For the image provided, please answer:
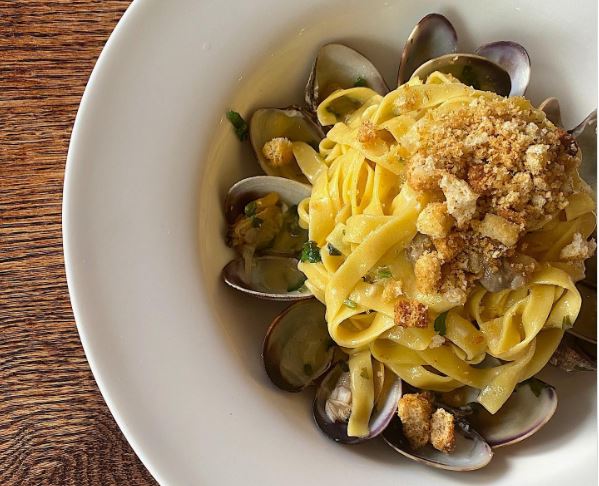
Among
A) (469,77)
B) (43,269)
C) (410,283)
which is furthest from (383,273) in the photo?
(43,269)

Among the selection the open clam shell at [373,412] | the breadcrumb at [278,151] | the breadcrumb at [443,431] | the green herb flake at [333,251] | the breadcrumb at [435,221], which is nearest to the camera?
the breadcrumb at [435,221]

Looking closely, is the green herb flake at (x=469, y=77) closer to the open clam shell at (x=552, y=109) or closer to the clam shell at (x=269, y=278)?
the open clam shell at (x=552, y=109)

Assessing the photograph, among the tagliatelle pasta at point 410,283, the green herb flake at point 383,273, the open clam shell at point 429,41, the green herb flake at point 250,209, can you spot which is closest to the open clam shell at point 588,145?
the tagliatelle pasta at point 410,283

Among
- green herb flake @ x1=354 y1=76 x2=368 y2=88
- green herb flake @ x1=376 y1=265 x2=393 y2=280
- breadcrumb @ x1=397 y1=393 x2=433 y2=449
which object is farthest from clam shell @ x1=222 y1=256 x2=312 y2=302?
green herb flake @ x1=354 y1=76 x2=368 y2=88

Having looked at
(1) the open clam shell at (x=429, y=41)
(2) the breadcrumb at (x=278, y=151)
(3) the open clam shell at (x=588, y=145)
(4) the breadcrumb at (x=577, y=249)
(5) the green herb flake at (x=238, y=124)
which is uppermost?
(1) the open clam shell at (x=429, y=41)

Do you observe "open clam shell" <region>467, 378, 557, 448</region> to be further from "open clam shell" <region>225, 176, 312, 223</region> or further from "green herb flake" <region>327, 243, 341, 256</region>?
"open clam shell" <region>225, 176, 312, 223</region>

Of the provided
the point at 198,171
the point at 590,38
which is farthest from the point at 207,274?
the point at 590,38

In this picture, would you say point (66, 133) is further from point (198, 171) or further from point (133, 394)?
point (133, 394)
